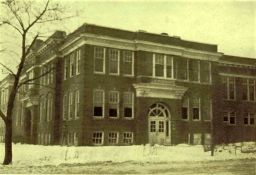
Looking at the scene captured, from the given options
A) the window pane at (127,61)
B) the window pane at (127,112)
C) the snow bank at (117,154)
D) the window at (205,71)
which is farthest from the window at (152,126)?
the snow bank at (117,154)

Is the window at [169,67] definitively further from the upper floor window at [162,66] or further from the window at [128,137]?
the window at [128,137]

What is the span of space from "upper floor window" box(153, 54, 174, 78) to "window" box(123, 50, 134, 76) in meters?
0.97

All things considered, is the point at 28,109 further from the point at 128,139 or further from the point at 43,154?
the point at 43,154

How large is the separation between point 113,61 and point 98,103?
193cm

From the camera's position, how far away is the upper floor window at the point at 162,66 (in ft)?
60.2

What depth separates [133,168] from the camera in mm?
12484

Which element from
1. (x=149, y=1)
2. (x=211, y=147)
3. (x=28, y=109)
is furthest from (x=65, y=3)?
(x=28, y=109)

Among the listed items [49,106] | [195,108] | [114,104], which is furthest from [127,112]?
[49,106]

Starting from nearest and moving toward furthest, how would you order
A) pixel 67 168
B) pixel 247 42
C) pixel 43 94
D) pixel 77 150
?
1. pixel 67 168
2. pixel 247 42
3. pixel 77 150
4. pixel 43 94

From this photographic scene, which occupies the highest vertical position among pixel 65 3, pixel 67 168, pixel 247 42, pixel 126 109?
pixel 65 3

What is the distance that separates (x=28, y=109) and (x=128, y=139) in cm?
868

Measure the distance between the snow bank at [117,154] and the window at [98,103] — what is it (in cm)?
292

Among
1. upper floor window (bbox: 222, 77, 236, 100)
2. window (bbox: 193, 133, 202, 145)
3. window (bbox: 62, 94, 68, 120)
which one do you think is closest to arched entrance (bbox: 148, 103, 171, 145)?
window (bbox: 193, 133, 202, 145)

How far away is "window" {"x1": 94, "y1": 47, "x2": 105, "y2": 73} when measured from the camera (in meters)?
17.9
